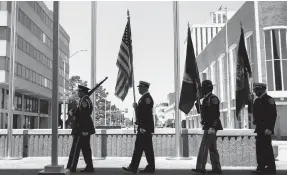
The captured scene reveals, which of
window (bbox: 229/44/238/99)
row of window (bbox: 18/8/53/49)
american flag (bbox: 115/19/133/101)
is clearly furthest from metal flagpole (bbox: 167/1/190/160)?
window (bbox: 229/44/238/99)

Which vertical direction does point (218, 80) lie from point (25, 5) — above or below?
below

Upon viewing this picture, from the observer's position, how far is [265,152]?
7.62 meters

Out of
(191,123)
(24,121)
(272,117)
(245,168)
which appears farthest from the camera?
(191,123)

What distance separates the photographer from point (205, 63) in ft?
206

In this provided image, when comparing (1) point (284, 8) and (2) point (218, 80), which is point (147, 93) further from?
(2) point (218, 80)

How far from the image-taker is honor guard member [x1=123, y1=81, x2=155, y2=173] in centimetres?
786

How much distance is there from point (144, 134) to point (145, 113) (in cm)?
44

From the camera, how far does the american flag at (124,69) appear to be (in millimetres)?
8688

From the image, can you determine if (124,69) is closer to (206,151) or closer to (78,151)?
(78,151)

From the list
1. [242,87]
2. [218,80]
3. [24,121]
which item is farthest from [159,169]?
[218,80]

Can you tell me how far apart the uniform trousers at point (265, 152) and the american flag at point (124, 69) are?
3.10 m

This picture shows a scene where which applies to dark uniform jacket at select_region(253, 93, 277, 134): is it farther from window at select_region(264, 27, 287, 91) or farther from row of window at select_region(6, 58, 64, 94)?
row of window at select_region(6, 58, 64, 94)

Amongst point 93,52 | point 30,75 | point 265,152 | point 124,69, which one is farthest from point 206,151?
point 30,75

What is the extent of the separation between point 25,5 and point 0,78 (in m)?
10.7
